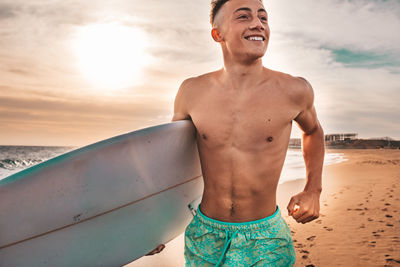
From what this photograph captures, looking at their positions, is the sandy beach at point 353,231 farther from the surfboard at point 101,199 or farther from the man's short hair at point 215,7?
the man's short hair at point 215,7

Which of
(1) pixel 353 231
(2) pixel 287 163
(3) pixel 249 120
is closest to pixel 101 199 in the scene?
(3) pixel 249 120

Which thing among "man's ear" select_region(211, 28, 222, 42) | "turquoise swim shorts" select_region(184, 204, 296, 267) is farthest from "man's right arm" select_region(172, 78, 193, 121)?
"turquoise swim shorts" select_region(184, 204, 296, 267)

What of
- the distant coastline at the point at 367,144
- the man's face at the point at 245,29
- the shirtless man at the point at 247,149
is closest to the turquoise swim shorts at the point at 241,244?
the shirtless man at the point at 247,149

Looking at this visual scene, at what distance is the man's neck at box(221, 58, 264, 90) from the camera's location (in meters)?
1.82

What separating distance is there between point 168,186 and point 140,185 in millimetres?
205

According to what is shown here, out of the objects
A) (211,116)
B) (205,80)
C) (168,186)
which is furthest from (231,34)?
(168,186)

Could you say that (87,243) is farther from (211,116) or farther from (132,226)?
(211,116)

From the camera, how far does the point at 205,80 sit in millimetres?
1992

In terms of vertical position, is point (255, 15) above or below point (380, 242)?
above

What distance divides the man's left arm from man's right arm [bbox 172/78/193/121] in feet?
2.07

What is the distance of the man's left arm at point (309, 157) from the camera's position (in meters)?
1.78

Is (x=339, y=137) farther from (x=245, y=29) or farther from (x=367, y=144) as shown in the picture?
(x=245, y=29)

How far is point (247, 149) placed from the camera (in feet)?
5.78

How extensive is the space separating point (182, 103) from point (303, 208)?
90 cm
